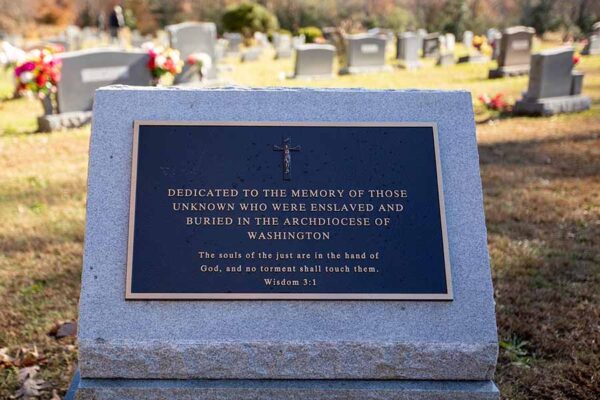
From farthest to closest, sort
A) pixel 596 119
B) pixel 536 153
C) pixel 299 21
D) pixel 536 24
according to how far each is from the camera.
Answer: pixel 299 21
pixel 536 24
pixel 596 119
pixel 536 153

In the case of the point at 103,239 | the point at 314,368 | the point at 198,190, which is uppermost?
the point at 198,190

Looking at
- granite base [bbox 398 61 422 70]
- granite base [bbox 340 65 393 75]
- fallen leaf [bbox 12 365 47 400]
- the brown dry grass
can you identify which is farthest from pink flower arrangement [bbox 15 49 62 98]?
granite base [bbox 398 61 422 70]

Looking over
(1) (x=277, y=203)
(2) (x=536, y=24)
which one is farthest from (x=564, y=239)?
(2) (x=536, y=24)

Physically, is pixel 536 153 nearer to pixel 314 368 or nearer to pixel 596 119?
pixel 596 119

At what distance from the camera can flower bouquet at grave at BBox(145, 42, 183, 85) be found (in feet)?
34.9

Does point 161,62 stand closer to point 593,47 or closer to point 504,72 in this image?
point 504,72

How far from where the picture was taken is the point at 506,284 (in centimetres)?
412

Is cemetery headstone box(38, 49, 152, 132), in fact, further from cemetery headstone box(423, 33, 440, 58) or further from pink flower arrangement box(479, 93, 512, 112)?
cemetery headstone box(423, 33, 440, 58)

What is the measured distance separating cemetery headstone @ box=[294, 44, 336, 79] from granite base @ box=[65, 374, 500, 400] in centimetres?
1469

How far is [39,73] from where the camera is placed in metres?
9.47

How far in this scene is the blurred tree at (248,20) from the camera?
110ft

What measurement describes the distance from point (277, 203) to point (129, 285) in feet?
2.31

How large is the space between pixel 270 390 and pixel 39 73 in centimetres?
862

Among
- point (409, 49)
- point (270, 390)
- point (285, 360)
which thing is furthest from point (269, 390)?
point (409, 49)
